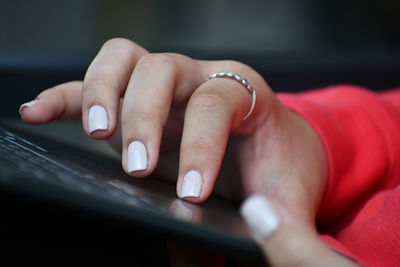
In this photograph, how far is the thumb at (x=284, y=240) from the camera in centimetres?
30

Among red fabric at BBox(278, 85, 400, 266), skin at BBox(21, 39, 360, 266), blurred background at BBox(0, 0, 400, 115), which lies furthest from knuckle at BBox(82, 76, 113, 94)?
blurred background at BBox(0, 0, 400, 115)

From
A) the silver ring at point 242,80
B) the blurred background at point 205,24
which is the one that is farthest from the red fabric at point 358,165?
the blurred background at point 205,24

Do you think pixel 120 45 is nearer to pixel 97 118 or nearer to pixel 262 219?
pixel 97 118

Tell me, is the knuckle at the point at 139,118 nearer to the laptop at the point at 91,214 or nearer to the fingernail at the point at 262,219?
the laptop at the point at 91,214

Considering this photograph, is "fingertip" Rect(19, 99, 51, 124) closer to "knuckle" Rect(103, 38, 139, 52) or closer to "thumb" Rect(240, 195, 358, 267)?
"knuckle" Rect(103, 38, 139, 52)

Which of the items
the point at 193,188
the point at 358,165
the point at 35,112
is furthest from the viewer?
the point at 358,165

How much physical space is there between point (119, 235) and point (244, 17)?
298 cm

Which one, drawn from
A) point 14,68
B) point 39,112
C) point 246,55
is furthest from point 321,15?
point 39,112

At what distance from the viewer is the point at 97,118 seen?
473mm

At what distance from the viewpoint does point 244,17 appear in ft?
10.6

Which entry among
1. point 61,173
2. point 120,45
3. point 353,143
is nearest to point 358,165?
point 353,143

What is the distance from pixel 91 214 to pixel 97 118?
21 centimetres

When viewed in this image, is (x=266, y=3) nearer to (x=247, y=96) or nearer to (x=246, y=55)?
(x=246, y=55)

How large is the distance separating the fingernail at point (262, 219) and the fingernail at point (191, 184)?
112 millimetres
